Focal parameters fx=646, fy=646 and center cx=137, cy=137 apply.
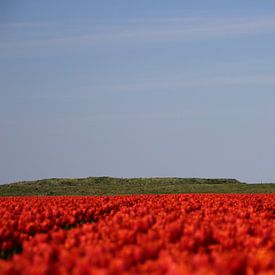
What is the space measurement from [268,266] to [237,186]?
46981mm

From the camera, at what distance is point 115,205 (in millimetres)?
19062

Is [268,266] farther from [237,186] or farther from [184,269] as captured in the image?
[237,186]

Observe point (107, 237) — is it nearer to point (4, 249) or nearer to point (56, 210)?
point (4, 249)

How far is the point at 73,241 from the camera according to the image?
708 cm

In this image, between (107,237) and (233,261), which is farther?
(107,237)

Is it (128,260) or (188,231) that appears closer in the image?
(128,260)

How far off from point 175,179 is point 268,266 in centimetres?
6338

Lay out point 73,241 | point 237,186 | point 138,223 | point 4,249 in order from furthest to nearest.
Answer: point 237,186
point 4,249
point 138,223
point 73,241

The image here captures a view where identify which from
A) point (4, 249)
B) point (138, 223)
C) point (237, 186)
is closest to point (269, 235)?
point (138, 223)

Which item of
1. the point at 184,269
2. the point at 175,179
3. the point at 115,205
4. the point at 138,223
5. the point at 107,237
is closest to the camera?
the point at 184,269

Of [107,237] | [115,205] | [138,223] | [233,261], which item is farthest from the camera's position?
[115,205]

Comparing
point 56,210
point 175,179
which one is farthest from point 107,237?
point 175,179

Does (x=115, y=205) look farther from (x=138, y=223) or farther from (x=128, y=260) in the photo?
(x=128, y=260)

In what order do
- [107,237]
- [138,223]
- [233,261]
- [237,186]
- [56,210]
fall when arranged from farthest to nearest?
[237,186], [56,210], [138,223], [107,237], [233,261]
